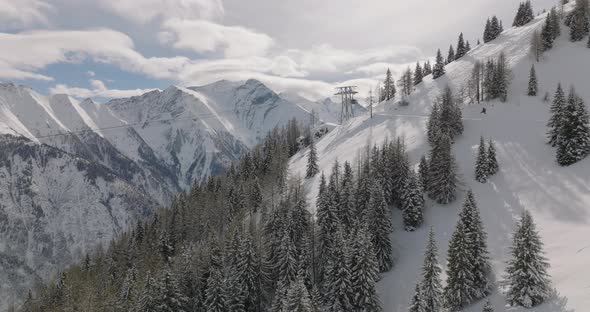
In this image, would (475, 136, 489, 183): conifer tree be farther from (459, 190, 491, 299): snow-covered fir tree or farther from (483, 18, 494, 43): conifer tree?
(483, 18, 494, 43): conifer tree

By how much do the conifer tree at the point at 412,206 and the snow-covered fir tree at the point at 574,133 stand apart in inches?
1039

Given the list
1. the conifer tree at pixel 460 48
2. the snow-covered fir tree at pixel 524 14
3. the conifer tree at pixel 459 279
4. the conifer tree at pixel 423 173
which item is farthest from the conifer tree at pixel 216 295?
the snow-covered fir tree at pixel 524 14

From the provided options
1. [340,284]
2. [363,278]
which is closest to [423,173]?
[363,278]

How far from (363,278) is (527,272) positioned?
21219mm

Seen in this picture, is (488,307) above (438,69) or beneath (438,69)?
beneath

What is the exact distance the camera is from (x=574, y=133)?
7206 cm

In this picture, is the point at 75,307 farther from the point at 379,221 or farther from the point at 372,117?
the point at 372,117

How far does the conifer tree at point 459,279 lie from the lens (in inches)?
2025

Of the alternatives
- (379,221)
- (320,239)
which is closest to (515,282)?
(379,221)

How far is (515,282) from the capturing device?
149ft

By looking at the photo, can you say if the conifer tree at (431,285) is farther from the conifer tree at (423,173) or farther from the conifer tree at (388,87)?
the conifer tree at (388,87)

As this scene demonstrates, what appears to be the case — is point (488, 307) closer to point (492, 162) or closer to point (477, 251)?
point (477, 251)

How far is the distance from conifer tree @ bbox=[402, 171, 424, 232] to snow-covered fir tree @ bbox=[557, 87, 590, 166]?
26.4 metres

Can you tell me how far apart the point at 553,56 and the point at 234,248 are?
351ft
